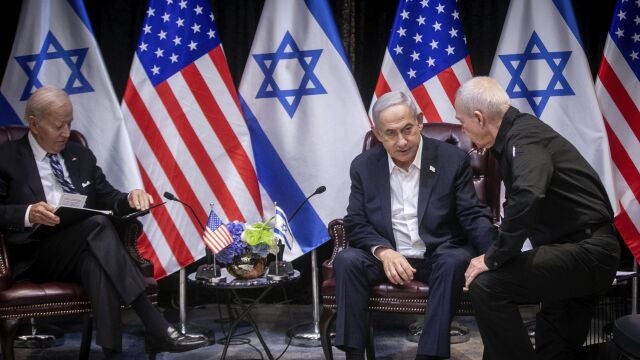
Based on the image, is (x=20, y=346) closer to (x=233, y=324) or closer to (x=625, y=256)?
(x=233, y=324)

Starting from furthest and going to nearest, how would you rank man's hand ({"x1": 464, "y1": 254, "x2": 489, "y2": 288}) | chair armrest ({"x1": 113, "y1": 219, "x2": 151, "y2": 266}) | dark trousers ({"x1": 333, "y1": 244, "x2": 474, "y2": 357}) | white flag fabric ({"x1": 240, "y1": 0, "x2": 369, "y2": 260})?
1. white flag fabric ({"x1": 240, "y1": 0, "x2": 369, "y2": 260})
2. chair armrest ({"x1": 113, "y1": 219, "x2": 151, "y2": 266})
3. dark trousers ({"x1": 333, "y1": 244, "x2": 474, "y2": 357})
4. man's hand ({"x1": 464, "y1": 254, "x2": 489, "y2": 288})

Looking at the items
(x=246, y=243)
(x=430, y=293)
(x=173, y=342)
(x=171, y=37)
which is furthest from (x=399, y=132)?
(x=171, y=37)

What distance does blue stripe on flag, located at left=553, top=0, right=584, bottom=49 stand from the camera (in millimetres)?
4621

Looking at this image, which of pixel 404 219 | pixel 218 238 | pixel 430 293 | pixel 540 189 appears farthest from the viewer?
pixel 404 219

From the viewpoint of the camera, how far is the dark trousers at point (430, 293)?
3.32 m

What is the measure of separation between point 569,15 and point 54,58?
3.19m

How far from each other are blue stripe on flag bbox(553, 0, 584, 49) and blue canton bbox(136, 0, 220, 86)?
2192 mm

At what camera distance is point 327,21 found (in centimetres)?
471

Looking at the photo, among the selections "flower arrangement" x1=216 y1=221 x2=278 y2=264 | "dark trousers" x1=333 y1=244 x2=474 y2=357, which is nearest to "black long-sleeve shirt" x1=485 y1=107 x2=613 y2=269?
"dark trousers" x1=333 y1=244 x2=474 y2=357

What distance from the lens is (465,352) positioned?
4.21 m

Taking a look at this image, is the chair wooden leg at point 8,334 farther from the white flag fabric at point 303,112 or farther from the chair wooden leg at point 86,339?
the white flag fabric at point 303,112

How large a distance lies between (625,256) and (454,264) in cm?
227

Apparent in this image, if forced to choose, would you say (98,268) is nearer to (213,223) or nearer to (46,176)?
(213,223)

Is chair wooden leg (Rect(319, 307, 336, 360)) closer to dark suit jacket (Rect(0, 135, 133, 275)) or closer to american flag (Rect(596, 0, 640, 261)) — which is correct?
dark suit jacket (Rect(0, 135, 133, 275))
